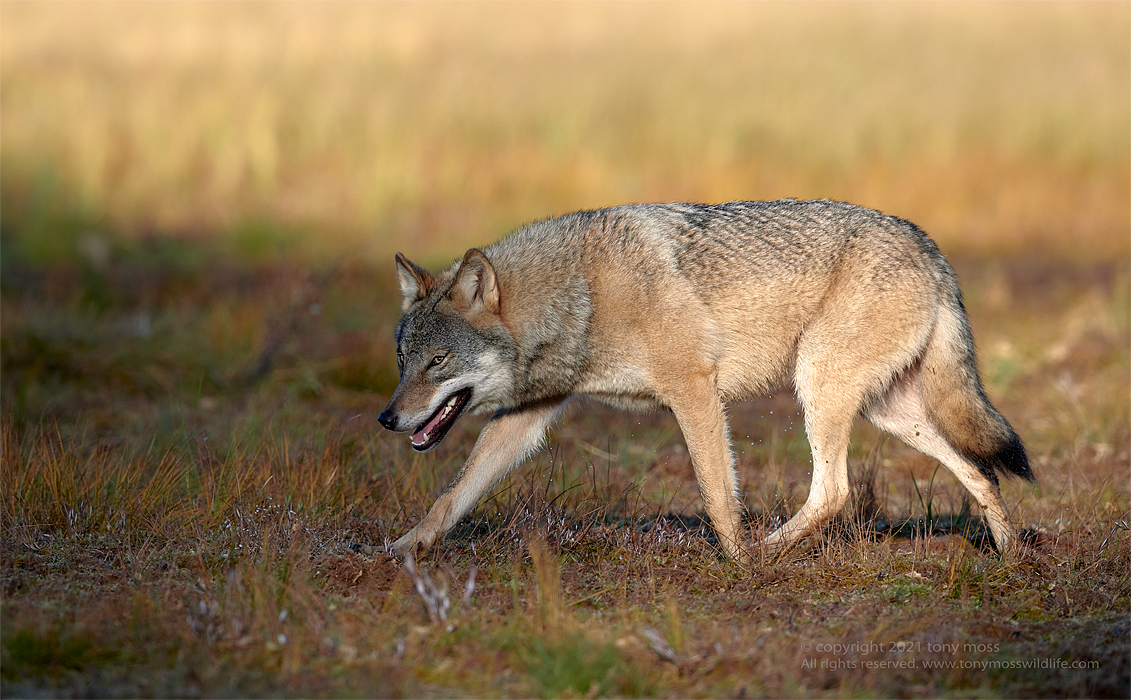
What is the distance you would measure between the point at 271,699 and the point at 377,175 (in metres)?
11.5

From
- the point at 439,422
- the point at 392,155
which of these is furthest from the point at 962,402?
the point at 392,155

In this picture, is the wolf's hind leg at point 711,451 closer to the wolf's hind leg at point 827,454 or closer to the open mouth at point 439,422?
the wolf's hind leg at point 827,454

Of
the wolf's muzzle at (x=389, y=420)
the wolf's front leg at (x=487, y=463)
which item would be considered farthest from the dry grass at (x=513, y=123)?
the wolf's muzzle at (x=389, y=420)

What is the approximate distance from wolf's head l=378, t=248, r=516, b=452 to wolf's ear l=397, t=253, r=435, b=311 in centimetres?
14

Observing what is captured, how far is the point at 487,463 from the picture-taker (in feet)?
16.9

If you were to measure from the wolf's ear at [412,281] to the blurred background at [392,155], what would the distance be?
8.78ft

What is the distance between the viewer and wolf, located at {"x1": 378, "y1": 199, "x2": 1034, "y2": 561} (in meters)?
4.95

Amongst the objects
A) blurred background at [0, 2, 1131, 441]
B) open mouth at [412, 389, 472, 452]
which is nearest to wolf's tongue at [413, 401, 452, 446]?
open mouth at [412, 389, 472, 452]

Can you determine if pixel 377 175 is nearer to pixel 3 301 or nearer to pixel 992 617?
pixel 3 301

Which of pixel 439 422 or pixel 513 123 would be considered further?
pixel 513 123

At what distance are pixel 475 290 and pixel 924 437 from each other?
7.98ft

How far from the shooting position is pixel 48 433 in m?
5.75

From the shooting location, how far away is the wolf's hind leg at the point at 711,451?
4.94 m

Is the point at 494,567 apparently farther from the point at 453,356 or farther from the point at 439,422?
the point at 453,356
